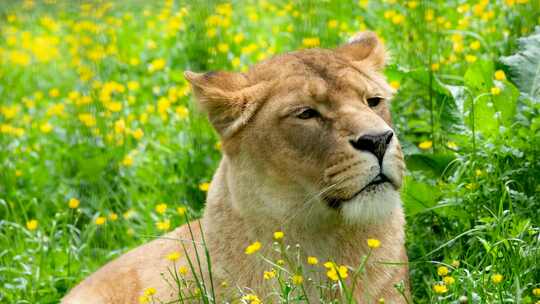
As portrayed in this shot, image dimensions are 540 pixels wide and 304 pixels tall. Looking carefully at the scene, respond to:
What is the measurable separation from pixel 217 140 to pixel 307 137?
7.46 ft

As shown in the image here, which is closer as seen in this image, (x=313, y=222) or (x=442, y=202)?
(x=313, y=222)

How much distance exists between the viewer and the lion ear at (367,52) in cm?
459

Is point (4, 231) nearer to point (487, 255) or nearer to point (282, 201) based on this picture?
point (282, 201)

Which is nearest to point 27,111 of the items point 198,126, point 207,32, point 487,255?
point 207,32

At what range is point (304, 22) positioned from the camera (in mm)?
6879

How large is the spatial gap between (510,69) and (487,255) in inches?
60.9

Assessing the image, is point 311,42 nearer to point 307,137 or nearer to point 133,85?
point 133,85

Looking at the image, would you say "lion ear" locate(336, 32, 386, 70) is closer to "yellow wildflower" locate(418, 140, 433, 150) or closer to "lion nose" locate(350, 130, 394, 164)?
"yellow wildflower" locate(418, 140, 433, 150)

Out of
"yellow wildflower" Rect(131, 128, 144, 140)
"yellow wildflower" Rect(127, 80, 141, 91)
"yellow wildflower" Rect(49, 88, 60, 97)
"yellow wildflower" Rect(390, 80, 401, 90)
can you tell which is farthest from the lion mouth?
"yellow wildflower" Rect(49, 88, 60, 97)

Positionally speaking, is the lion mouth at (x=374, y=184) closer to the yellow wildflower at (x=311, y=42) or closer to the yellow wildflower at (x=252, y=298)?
the yellow wildflower at (x=252, y=298)

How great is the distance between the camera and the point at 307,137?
4.03 metres

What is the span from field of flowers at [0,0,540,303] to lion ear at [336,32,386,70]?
0.55 m

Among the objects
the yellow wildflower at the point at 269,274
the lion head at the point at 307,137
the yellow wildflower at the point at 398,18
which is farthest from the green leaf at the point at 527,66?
the yellow wildflower at the point at 269,274

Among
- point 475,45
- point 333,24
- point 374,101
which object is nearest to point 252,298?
point 374,101
